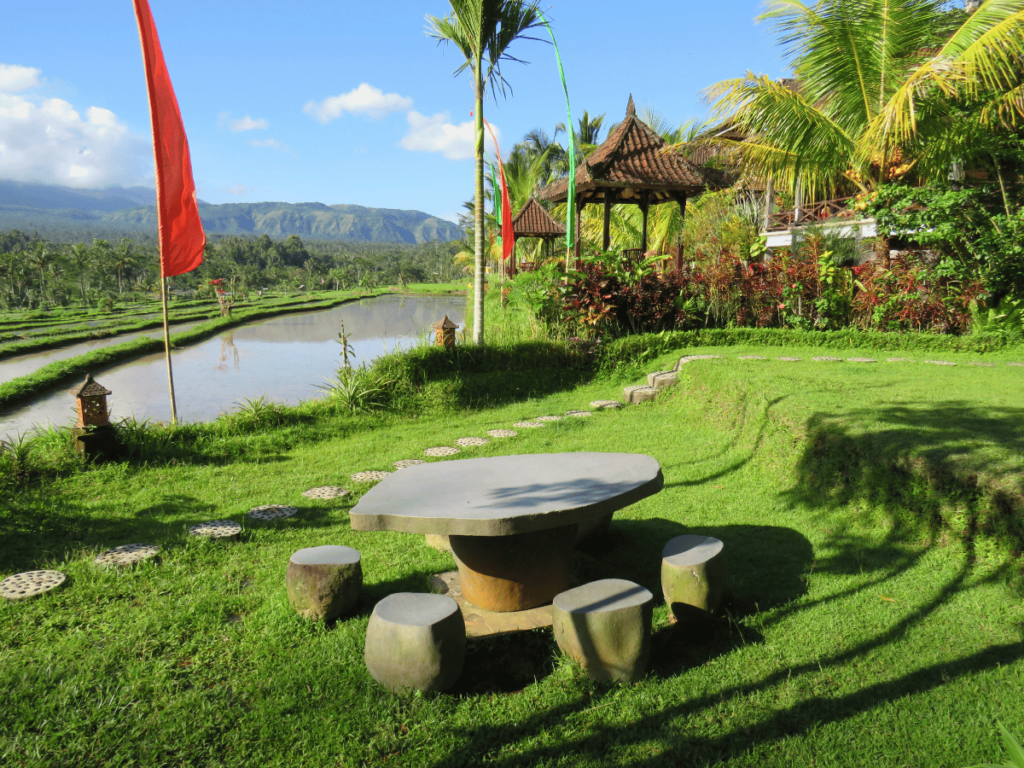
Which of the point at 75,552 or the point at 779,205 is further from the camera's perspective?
the point at 779,205

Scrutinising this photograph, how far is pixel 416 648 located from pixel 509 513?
0.69 meters

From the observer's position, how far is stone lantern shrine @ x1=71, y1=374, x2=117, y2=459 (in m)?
5.43

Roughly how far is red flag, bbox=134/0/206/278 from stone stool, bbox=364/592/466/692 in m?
5.17

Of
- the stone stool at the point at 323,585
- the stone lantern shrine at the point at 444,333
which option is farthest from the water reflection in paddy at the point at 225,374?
the stone stool at the point at 323,585

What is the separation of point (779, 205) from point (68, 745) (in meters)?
19.6

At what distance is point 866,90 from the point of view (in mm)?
9523

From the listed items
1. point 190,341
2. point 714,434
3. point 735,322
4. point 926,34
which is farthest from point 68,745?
point 190,341

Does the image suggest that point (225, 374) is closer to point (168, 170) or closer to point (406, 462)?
point (168, 170)

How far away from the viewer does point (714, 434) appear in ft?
20.6

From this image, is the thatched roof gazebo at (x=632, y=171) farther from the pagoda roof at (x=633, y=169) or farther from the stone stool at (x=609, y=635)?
the stone stool at (x=609, y=635)

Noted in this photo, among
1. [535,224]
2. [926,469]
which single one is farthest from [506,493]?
[535,224]

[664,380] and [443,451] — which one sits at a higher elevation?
[664,380]

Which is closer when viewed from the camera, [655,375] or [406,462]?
[406,462]

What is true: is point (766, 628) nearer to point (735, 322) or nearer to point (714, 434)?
point (714, 434)
